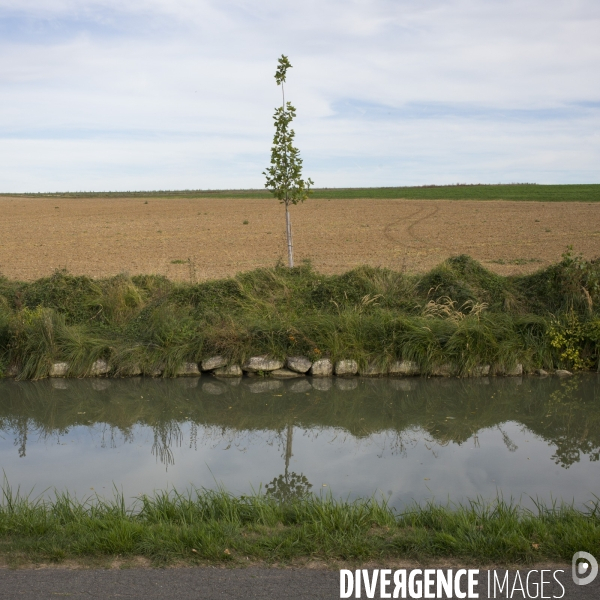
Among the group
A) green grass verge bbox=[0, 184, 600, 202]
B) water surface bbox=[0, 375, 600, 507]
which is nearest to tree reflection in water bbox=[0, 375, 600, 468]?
water surface bbox=[0, 375, 600, 507]

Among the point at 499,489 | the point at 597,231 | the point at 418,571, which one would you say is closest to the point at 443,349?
the point at 499,489

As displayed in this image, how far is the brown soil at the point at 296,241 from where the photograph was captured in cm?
2202

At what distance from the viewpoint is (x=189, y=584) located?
4.23m

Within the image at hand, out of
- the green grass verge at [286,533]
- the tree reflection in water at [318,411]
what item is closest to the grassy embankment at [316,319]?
the tree reflection in water at [318,411]

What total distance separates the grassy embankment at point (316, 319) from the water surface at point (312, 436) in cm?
53

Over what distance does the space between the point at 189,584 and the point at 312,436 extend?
4472 mm

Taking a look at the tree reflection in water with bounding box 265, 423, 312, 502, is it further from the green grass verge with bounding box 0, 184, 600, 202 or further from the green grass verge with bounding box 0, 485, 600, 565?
the green grass verge with bounding box 0, 184, 600, 202

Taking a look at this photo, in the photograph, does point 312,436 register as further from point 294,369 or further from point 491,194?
point 491,194

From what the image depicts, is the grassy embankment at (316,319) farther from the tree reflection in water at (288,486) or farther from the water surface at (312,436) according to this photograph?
the tree reflection in water at (288,486)

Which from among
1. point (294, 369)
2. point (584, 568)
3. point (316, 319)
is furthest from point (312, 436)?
point (584, 568)

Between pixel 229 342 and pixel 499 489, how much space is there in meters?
5.90

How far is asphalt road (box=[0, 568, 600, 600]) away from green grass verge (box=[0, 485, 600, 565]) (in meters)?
0.18

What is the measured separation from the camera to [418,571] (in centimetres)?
444

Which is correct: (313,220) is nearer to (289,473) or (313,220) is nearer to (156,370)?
(156,370)
